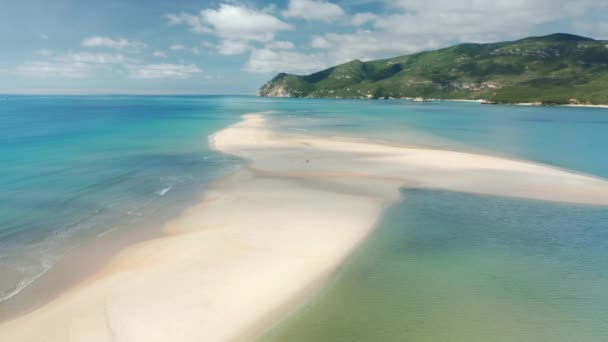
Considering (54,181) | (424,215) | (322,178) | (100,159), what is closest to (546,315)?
(424,215)

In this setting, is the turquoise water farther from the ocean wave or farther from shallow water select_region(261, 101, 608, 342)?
shallow water select_region(261, 101, 608, 342)

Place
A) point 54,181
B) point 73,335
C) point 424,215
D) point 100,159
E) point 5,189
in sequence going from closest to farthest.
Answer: point 73,335
point 424,215
point 5,189
point 54,181
point 100,159

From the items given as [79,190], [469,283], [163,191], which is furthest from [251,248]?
[79,190]

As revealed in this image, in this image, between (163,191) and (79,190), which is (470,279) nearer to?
(163,191)

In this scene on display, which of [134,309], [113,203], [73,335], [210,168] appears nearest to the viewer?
[73,335]

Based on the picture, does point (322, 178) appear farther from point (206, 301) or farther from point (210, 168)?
point (206, 301)

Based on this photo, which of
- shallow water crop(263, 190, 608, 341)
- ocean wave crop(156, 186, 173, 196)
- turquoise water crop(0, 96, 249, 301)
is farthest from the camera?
ocean wave crop(156, 186, 173, 196)

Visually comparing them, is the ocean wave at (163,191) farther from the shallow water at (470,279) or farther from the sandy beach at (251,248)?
the shallow water at (470,279)

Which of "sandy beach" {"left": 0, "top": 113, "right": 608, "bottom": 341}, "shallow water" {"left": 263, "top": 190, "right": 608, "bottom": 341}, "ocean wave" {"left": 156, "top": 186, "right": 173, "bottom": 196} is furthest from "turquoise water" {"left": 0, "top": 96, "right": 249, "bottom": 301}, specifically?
"shallow water" {"left": 263, "top": 190, "right": 608, "bottom": 341}
